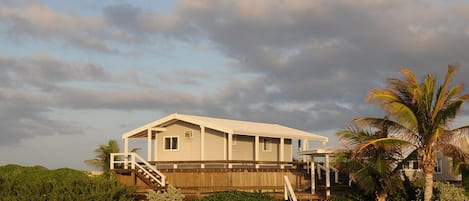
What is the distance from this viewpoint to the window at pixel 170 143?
124 feet

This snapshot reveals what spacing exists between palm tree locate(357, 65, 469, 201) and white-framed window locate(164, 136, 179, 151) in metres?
14.5

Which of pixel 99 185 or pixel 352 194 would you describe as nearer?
pixel 99 185

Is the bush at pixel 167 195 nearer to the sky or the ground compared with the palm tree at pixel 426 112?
nearer to the ground

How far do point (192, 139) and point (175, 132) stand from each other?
4.13 feet

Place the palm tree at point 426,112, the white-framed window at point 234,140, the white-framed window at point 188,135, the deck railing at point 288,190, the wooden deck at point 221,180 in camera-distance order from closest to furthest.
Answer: the palm tree at point 426,112
the deck railing at point 288,190
the wooden deck at point 221,180
the white-framed window at point 234,140
the white-framed window at point 188,135

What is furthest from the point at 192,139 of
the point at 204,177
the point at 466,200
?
the point at 466,200

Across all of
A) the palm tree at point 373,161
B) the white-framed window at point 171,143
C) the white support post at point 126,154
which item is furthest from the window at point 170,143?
the palm tree at point 373,161

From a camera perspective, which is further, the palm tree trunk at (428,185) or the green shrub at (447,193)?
the green shrub at (447,193)

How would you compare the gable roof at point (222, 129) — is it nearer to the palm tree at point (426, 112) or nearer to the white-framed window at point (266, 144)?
the white-framed window at point (266, 144)

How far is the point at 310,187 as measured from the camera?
34.9m

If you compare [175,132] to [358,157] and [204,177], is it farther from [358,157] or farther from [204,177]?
[358,157]

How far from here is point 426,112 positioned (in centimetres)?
2577

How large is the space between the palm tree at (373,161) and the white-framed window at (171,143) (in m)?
11.4

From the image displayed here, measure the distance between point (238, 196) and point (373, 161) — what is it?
6187 mm
